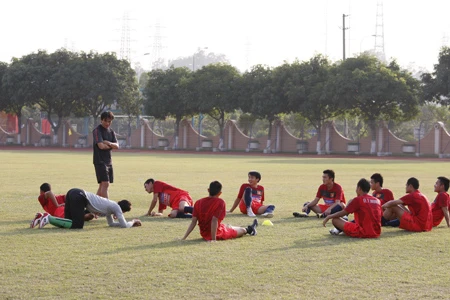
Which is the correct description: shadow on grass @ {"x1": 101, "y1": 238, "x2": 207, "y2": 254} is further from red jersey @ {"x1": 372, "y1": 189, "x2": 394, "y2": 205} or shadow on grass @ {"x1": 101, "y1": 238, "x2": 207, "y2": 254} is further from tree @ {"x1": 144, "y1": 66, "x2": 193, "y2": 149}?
tree @ {"x1": 144, "y1": 66, "x2": 193, "y2": 149}

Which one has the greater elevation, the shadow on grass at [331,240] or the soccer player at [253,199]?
the soccer player at [253,199]

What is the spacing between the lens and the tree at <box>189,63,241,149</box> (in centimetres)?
6844

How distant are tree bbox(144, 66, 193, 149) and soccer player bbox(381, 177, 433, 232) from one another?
57.4 meters

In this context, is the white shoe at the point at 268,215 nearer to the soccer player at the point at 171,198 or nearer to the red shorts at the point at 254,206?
the red shorts at the point at 254,206

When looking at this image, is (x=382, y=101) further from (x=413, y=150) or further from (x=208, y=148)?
(x=208, y=148)

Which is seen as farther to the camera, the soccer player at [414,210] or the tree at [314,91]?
the tree at [314,91]

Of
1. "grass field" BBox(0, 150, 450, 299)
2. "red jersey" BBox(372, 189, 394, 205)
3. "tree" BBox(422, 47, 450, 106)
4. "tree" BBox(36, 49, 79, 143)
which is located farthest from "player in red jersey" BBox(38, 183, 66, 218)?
"tree" BBox(36, 49, 79, 143)

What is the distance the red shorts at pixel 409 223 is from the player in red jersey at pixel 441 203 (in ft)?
2.65

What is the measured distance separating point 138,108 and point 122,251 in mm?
68431

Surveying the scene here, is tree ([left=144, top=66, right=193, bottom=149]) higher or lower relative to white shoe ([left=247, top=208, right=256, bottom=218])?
higher

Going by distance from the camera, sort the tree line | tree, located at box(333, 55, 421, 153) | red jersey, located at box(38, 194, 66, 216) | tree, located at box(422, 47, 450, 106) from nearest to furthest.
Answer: red jersey, located at box(38, 194, 66, 216) < tree, located at box(422, 47, 450, 106) < tree, located at box(333, 55, 421, 153) < the tree line

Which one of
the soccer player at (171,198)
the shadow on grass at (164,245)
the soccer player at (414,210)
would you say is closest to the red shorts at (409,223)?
the soccer player at (414,210)

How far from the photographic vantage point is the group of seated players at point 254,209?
12195mm

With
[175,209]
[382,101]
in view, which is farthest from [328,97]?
[175,209]
